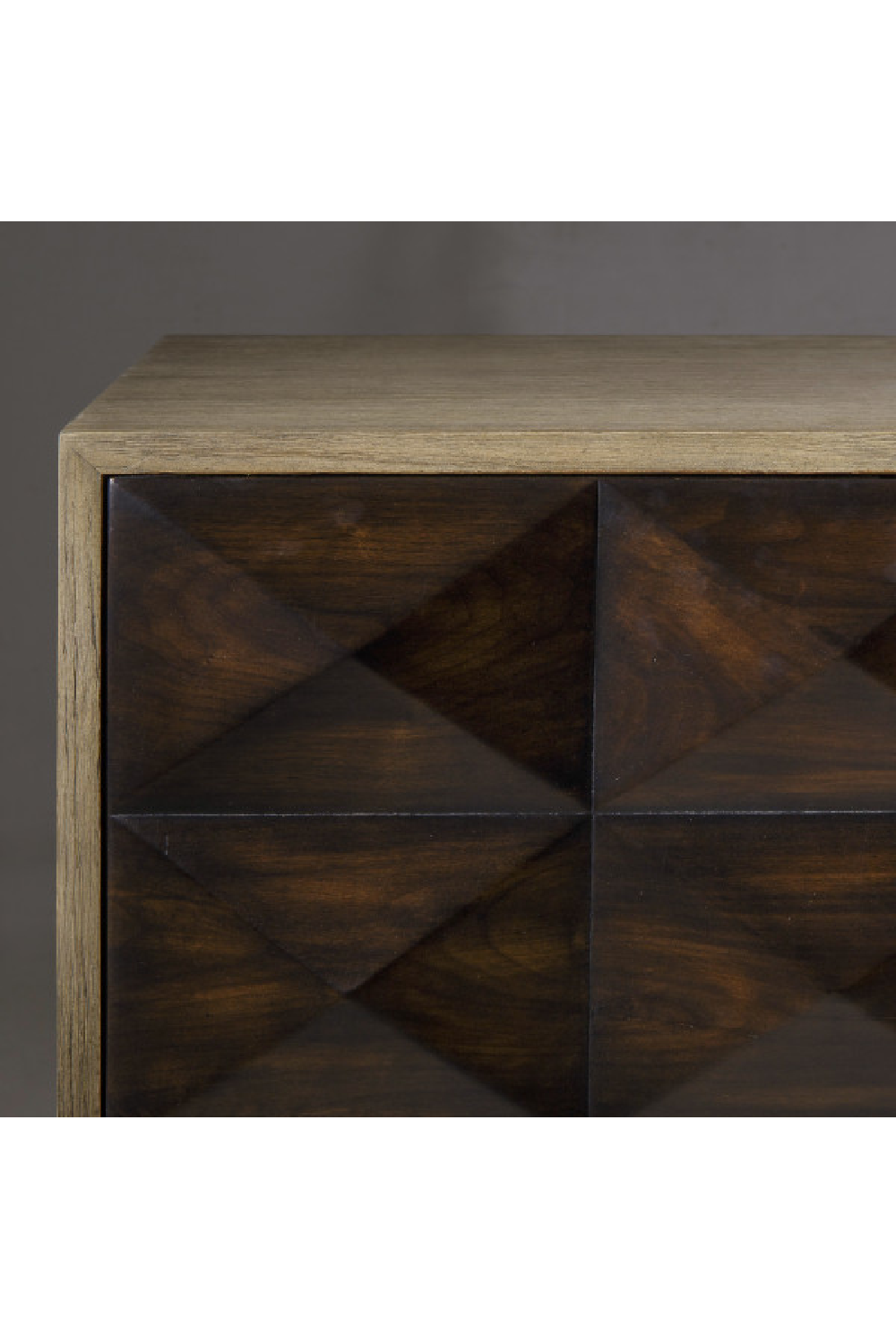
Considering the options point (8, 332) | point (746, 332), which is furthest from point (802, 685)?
point (8, 332)

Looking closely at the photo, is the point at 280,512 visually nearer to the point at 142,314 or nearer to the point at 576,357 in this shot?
the point at 576,357

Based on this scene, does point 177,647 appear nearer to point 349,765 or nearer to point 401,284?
point 349,765

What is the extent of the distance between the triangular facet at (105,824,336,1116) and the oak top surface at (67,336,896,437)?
33 cm

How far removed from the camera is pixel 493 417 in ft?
4.52

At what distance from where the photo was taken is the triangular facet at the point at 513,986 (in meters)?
1.38

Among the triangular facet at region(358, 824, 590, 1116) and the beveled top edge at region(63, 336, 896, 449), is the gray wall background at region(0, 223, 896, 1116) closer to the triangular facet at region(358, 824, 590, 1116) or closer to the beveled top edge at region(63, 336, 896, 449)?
the beveled top edge at region(63, 336, 896, 449)

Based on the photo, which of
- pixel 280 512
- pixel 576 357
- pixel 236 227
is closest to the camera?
pixel 280 512

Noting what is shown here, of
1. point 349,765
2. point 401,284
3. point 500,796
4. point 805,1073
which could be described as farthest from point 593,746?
point 401,284

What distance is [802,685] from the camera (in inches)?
53.9

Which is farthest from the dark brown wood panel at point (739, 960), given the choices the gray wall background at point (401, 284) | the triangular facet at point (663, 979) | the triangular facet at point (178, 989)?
the gray wall background at point (401, 284)

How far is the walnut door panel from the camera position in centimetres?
133

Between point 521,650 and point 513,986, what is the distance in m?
0.25

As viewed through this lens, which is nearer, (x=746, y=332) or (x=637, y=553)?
(x=637, y=553)

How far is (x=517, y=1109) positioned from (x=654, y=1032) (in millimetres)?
116
